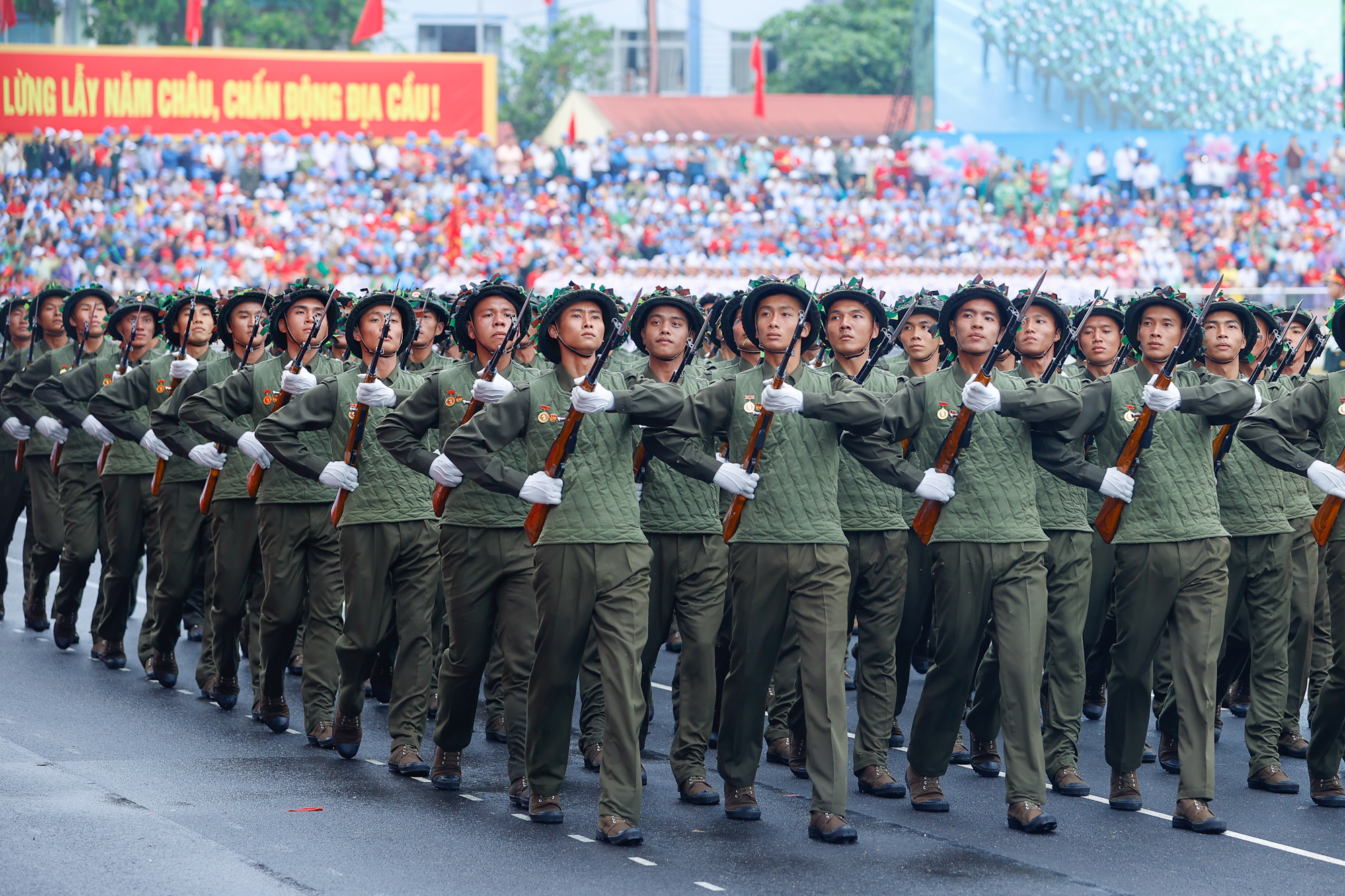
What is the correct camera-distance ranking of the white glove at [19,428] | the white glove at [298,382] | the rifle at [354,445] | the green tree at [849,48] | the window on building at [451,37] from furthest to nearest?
the window on building at [451,37] < the green tree at [849,48] < the white glove at [19,428] < the white glove at [298,382] < the rifle at [354,445]

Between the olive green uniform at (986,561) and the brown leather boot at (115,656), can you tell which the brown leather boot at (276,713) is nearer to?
the brown leather boot at (115,656)

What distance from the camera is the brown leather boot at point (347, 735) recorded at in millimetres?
8141

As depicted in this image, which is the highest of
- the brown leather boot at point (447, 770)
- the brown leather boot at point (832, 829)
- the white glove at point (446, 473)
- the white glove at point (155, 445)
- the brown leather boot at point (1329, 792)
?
the white glove at point (446, 473)

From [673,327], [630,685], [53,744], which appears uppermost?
[673,327]

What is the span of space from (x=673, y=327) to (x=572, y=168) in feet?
79.5

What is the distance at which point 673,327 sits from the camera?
293 inches

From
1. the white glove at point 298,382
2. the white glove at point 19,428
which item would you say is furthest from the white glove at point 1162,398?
the white glove at point 19,428

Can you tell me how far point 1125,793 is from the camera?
290 inches

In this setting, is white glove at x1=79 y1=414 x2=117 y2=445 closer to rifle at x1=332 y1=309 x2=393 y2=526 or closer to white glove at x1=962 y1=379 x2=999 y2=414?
rifle at x1=332 y1=309 x2=393 y2=526

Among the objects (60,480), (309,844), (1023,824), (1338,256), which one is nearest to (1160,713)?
(1023,824)

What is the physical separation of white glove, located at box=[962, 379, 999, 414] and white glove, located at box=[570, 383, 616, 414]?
147cm

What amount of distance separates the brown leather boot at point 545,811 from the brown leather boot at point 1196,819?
8.19ft

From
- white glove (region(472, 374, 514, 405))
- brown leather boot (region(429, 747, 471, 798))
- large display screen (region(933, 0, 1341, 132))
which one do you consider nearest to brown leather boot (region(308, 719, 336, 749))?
brown leather boot (region(429, 747, 471, 798))

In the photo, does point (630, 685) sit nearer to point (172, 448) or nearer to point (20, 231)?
point (172, 448)
